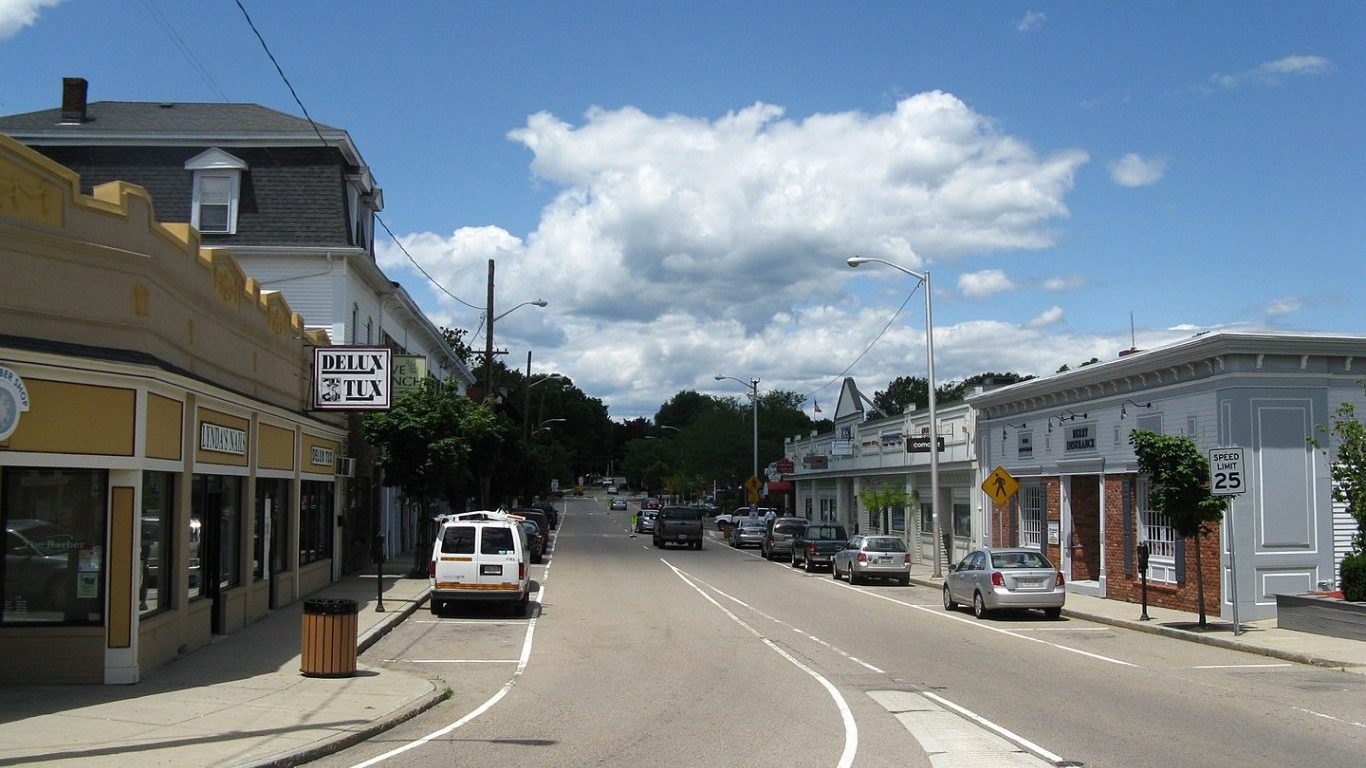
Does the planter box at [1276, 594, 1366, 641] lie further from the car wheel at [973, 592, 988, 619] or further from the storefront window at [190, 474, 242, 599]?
the storefront window at [190, 474, 242, 599]

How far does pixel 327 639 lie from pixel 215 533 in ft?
14.5

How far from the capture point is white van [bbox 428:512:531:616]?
2238cm

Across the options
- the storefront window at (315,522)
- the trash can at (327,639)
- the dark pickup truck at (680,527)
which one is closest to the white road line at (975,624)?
→ the trash can at (327,639)

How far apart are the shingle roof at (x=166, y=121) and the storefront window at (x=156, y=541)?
18102 millimetres

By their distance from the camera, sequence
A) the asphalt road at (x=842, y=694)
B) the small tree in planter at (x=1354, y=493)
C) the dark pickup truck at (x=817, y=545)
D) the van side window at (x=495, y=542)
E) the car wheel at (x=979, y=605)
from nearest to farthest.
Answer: the asphalt road at (x=842, y=694) → the small tree in planter at (x=1354, y=493) → the van side window at (x=495, y=542) → the car wheel at (x=979, y=605) → the dark pickup truck at (x=817, y=545)

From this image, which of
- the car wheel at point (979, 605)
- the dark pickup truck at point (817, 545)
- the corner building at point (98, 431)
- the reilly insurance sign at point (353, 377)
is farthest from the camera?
the dark pickup truck at point (817, 545)

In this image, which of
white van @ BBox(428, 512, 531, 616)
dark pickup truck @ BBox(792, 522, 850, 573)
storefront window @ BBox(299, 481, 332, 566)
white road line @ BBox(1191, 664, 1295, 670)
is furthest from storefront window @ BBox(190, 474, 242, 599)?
dark pickup truck @ BBox(792, 522, 850, 573)

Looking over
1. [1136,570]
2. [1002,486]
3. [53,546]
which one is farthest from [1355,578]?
[53,546]

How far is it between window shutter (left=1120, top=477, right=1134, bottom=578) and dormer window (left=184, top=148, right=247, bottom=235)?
23.4m

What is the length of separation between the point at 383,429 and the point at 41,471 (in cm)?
1696

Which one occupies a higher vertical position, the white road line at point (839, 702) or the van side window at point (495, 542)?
the van side window at point (495, 542)

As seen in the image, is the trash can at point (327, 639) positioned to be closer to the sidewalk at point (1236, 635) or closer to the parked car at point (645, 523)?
the sidewalk at point (1236, 635)

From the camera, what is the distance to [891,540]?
112 feet

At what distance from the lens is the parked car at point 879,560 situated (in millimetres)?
33312
